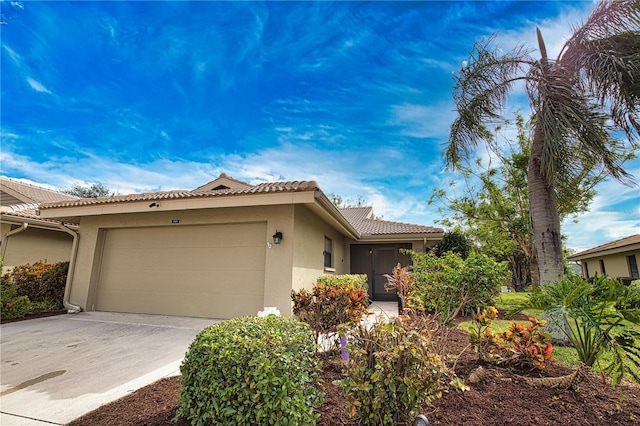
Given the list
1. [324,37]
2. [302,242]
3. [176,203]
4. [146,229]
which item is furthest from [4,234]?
[324,37]

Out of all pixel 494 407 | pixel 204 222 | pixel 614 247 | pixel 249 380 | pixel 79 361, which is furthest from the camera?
pixel 614 247

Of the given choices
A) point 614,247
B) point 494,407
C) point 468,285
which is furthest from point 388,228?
point 614,247

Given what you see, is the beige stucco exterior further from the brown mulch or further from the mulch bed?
the brown mulch

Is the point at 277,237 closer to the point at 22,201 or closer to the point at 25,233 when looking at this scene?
the point at 25,233

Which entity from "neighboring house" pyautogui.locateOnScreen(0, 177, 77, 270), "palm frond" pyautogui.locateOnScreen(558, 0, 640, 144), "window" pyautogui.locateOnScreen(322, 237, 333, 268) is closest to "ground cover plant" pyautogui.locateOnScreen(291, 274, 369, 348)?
"palm frond" pyautogui.locateOnScreen(558, 0, 640, 144)

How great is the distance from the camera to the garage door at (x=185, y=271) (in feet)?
24.5

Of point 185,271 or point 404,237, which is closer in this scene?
point 185,271

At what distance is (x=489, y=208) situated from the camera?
58.4ft

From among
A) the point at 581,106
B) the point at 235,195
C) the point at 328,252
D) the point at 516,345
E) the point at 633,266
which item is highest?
the point at 581,106

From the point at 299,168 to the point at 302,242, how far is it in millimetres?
5527

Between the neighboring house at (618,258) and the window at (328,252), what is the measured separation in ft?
39.4

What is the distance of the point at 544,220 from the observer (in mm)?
5438

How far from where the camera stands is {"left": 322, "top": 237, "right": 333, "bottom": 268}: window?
10.3 m

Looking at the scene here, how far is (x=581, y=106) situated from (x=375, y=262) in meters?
10.4
